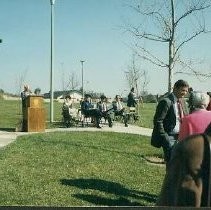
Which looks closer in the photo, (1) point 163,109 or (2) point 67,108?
(1) point 163,109

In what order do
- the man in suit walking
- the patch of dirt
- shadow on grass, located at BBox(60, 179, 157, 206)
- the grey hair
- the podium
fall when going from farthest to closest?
the podium, the patch of dirt, shadow on grass, located at BBox(60, 179, 157, 206), the man in suit walking, the grey hair

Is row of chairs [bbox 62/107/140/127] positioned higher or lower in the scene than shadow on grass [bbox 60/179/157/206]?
higher

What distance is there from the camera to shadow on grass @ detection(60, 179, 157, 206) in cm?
825

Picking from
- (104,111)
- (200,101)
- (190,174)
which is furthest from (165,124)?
(104,111)

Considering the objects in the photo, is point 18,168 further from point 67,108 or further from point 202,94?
point 67,108

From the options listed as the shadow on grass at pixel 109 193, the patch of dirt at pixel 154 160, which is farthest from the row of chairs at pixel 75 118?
the shadow on grass at pixel 109 193

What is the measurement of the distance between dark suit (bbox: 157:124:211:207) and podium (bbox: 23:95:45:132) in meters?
17.1

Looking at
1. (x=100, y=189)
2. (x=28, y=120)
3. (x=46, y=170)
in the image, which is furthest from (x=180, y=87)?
(x=28, y=120)

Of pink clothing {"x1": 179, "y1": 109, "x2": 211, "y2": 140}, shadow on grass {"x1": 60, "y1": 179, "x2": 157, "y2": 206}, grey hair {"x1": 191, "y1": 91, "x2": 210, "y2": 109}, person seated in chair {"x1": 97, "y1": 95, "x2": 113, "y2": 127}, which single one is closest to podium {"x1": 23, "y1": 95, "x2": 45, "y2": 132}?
person seated in chair {"x1": 97, "y1": 95, "x2": 113, "y2": 127}

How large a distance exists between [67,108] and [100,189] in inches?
557

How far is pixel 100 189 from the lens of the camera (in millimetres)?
9039

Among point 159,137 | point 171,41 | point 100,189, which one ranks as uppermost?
point 171,41

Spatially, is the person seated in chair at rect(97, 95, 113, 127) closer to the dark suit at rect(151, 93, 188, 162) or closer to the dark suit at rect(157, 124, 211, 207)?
the dark suit at rect(151, 93, 188, 162)

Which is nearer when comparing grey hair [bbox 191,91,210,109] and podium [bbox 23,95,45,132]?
grey hair [bbox 191,91,210,109]
